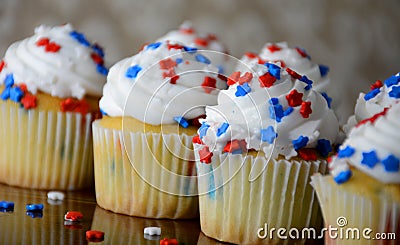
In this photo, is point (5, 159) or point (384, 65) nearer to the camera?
point (5, 159)

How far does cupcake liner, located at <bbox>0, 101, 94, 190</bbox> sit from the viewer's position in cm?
244

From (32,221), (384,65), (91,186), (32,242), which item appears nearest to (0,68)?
(91,186)

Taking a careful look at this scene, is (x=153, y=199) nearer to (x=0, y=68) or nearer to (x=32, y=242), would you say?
(x=32, y=242)

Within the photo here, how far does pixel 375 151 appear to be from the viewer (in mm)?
1604

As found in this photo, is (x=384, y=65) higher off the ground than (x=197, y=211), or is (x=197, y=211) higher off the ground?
(x=384, y=65)

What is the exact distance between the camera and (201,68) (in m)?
2.20

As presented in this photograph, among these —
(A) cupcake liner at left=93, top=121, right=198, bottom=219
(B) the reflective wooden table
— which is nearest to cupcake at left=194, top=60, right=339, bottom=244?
(B) the reflective wooden table

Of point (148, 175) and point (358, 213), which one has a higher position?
point (148, 175)

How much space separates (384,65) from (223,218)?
131 inches

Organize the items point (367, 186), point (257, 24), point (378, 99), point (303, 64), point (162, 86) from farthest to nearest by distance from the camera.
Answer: point (257, 24)
point (303, 64)
point (162, 86)
point (378, 99)
point (367, 186)

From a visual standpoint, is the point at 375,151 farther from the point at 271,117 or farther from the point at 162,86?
the point at 162,86

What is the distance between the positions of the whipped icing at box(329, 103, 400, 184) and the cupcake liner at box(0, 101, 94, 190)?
1.03 meters

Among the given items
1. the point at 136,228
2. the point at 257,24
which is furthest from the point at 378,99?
the point at 257,24

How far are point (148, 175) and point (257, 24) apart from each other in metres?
2.77
